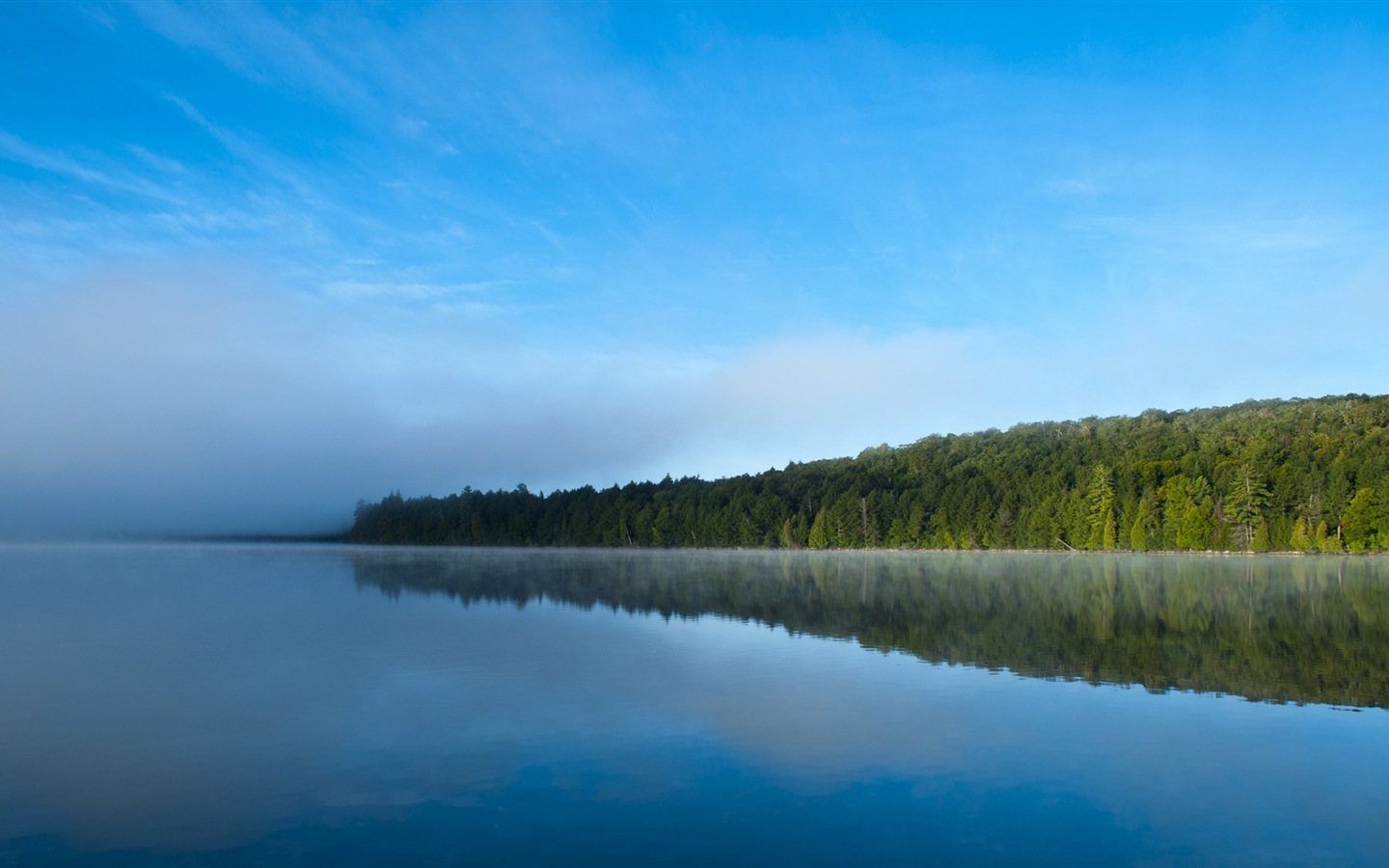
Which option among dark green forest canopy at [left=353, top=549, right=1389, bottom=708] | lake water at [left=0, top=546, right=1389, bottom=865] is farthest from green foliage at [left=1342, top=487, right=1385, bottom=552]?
lake water at [left=0, top=546, right=1389, bottom=865]

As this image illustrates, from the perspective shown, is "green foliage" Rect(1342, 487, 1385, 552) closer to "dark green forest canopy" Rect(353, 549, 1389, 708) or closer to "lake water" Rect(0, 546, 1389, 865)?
"dark green forest canopy" Rect(353, 549, 1389, 708)

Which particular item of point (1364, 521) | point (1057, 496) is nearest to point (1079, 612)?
point (1364, 521)

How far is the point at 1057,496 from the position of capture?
117375 millimetres

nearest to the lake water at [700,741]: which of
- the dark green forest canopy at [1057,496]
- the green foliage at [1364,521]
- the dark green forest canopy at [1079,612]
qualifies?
the dark green forest canopy at [1079,612]

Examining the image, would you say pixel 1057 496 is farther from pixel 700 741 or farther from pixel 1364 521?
pixel 700 741

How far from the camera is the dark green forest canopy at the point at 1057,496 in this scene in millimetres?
94500

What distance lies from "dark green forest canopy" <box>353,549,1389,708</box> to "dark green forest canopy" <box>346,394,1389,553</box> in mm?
31434

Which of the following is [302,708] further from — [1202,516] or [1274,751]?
[1202,516]

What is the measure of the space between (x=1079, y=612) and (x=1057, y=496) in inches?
3515

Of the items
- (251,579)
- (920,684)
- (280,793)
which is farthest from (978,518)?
(280,793)

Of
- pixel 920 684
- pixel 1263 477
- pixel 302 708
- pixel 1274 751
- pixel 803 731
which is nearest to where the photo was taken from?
pixel 1274 751

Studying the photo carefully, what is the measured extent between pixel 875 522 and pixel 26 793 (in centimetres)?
13072

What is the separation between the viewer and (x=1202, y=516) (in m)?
98.4

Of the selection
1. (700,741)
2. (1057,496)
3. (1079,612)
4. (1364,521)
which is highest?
(1057,496)
